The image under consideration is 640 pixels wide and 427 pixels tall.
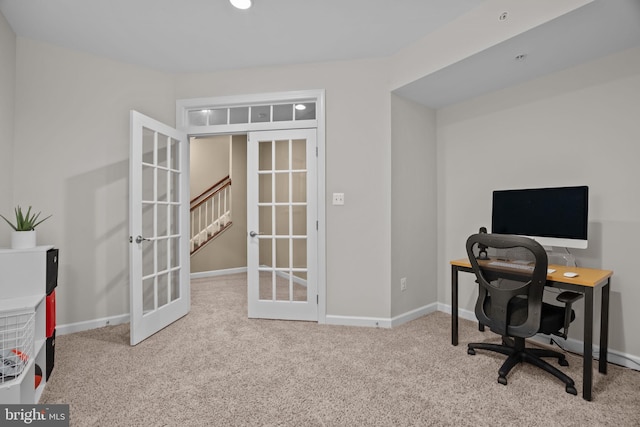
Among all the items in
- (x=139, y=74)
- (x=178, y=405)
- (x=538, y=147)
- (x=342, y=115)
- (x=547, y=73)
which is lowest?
(x=178, y=405)

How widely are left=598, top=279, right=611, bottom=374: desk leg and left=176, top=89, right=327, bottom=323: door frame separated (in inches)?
80.2

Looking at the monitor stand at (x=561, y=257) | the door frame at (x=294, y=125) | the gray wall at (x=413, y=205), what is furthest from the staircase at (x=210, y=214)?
the monitor stand at (x=561, y=257)

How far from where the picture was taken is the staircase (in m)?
Answer: 5.30

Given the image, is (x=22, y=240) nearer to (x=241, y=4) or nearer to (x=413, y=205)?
(x=241, y=4)

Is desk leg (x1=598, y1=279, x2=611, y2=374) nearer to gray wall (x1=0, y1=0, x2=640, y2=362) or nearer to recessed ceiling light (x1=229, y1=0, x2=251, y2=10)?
gray wall (x1=0, y1=0, x2=640, y2=362)

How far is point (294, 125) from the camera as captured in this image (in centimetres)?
308

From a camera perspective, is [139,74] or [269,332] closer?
[269,332]

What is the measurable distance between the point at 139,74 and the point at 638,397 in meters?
4.55

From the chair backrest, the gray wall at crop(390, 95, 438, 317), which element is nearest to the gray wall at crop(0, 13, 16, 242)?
the gray wall at crop(390, 95, 438, 317)

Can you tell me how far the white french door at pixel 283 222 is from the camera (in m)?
3.10

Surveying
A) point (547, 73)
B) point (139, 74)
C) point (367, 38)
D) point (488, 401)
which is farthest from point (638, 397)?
point (139, 74)

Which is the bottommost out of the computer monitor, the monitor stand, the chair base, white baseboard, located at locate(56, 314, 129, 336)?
white baseboard, located at locate(56, 314, 129, 336)

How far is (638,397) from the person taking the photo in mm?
1846

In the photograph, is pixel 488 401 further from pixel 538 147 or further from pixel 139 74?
pixel 139 74
